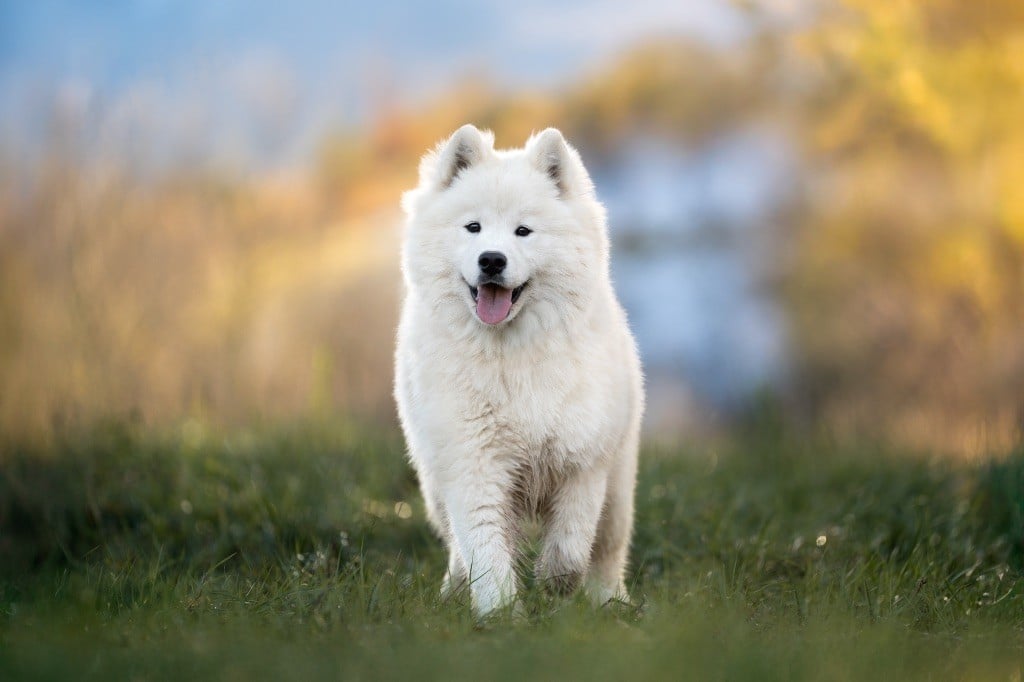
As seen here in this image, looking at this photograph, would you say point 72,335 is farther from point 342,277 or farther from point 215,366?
point 342,277

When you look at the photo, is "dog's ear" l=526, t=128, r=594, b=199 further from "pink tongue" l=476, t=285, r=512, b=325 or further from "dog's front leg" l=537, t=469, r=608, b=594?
"dog's front leg" l=537, t=469, r=608, b=594

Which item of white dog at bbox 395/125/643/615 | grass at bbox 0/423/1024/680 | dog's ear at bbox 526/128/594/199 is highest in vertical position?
dog's ear at bbox 526/128/594/199

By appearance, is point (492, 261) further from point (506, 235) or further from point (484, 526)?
point (484, 526)

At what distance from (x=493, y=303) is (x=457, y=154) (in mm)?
738

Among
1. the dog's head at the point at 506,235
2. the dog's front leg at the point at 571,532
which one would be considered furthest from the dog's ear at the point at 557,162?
the dog's front leg at the point at 571,532

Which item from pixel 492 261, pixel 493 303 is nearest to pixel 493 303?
pixel 493 303

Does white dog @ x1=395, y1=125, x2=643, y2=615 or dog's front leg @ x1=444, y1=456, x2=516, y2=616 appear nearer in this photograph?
dog's front leg @ x1=444, y1=456, x2=516, y2=616

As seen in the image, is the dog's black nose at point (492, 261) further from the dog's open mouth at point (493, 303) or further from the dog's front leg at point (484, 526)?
the dog's front leg at point (484, 526)

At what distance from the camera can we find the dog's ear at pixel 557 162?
465 centimetres

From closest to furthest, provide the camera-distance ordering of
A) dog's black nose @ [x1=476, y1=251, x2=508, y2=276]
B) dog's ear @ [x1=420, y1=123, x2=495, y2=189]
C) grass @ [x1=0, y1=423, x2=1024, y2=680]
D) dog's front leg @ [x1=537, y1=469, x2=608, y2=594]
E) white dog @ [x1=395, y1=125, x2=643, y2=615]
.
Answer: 1. grass @ [x1=0, y1=423, x2=1024, y2=680]
2. dog's black nose @ [x1=476, y1=251, x2=508, y2=276]
3. white dog @ [x1=395, y1=125, x2=643, y2=615]
4. dog's front leg @ [x1=537, y1=469, x2=608, y2=594]
5. dog's ear @ [x1=420, y1=123, x2=495, y2=189]

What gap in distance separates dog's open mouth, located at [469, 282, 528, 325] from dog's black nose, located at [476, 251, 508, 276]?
0.38ft

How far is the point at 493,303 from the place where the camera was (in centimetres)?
441

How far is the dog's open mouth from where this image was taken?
14.4ft

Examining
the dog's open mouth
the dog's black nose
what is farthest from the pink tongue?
the dog's black nose
